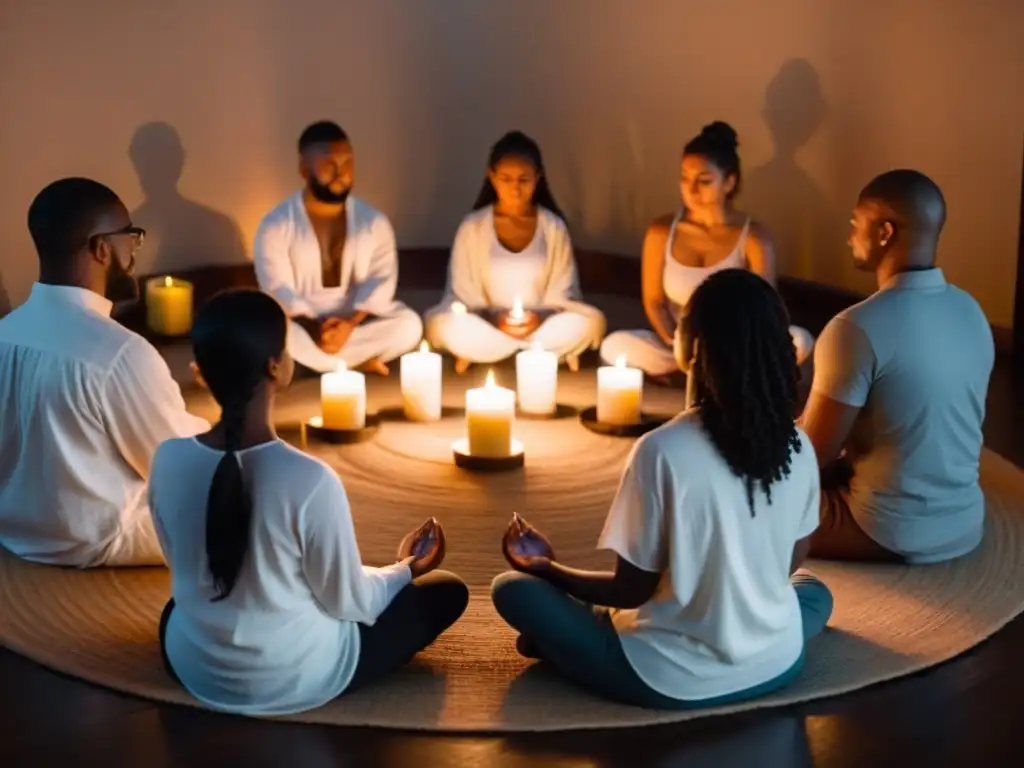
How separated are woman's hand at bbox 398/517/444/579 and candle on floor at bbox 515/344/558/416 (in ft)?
4.87

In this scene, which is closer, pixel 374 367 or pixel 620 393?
pixel 620 393

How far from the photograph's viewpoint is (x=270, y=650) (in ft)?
8.20

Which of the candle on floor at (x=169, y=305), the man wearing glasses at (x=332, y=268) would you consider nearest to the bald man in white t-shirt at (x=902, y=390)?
the man wearing glasses at (x=332, y=268)

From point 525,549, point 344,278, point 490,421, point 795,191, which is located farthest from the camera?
point 795,191

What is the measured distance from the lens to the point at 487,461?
388 cm

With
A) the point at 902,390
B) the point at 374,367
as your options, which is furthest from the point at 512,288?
the point at 902,390

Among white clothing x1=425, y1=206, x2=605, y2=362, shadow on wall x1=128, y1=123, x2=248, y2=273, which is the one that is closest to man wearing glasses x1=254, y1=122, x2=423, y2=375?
white clothing x1=425, y1=206, x2=605, y2=362

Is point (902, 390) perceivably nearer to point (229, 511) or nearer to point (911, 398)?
point (911, 398)

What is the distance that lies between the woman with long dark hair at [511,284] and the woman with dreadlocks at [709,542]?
87.7 inches

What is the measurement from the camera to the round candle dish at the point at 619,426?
4160 mm

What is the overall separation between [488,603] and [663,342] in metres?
1.86

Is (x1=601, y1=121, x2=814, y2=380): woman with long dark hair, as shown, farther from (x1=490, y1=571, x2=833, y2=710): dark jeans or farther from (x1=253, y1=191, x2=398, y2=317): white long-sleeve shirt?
(x1=490, y1=571, x2=833, y2=710): dark jeans

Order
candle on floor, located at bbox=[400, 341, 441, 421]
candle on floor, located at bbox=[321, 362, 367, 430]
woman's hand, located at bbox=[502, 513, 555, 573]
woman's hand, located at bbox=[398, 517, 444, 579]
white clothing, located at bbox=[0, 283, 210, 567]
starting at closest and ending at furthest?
woman's hand, located at bbox=[502, 513, 555, 573] < woman's hand, located at bbox=[398, 517, 444, 579] < white clothing, located at bbox=[0, 283, 210, 567] < candle on floor, located at bbox=[321, 362, 367, 430] < candle on floor, located at bbox=[400, 341, 441, 421]

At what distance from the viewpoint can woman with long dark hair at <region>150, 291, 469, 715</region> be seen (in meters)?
2.40
